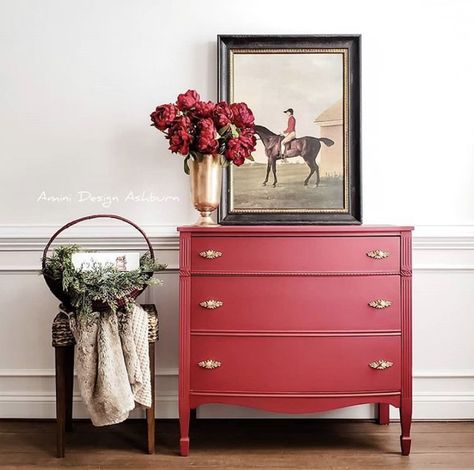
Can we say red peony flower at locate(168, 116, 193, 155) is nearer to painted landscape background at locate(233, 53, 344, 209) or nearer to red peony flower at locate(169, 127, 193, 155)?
red peony flower at locate(169, 127, 193, 155)

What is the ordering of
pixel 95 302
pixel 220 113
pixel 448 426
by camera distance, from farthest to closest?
pixel 448 426 → pixel 220 113 → pixel 95 302

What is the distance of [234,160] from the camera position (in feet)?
9.03

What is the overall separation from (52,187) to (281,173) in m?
1.17

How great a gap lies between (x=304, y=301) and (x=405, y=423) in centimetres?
69

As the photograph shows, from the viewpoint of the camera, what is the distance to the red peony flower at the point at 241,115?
276 cm

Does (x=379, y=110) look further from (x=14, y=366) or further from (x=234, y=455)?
(x=14, y=366)

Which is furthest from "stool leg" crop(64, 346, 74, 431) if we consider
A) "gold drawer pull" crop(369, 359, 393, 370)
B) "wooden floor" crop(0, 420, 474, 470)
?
"gold drawer pull" crop(369, 359, 393, 370)

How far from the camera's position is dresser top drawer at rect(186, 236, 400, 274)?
253cm

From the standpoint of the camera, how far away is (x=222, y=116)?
8.89 ft

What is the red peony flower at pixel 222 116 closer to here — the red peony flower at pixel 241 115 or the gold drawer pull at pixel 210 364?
the red peony flower at pixel 241 115

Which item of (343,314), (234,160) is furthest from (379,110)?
(343,314)

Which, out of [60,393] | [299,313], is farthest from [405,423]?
[60,393]

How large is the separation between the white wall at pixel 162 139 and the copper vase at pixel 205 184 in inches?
10.7

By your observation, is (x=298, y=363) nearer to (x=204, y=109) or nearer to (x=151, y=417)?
(x=151, y=417)
